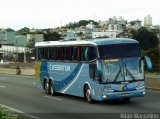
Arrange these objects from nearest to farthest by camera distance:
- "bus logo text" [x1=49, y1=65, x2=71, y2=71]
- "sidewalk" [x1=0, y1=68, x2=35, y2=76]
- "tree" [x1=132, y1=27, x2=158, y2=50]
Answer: "bus logo text" [x1=49, y1=65, x2=71, y2=71] < "sidewalk" [x1=0, y1=68, x2=35, y2=76] < "tree" [x1=132, y1=27, x2=158, y2=50]

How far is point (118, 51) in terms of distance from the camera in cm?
2019

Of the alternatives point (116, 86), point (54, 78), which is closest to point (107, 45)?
point (116, 86)

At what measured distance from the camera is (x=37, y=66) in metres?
28.6

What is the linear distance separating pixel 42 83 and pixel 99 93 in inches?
328

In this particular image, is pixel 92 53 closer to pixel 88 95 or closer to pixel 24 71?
pixel 88 95

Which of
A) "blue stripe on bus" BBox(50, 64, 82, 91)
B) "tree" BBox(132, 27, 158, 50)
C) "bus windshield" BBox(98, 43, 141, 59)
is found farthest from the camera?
"tree" BBox(132, 27, 158, 50)

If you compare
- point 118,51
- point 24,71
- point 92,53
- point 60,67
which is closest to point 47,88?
point 60,67

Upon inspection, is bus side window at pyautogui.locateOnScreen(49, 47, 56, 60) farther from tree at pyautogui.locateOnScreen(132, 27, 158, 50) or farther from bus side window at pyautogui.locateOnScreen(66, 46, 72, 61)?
tree at pyautogui.locateOnScreen(132, 27, 158, 50)

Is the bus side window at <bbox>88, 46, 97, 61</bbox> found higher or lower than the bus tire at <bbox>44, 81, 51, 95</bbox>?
higher

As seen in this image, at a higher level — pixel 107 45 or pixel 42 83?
pixel 107 45

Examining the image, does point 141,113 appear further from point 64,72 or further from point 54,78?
point 54,78

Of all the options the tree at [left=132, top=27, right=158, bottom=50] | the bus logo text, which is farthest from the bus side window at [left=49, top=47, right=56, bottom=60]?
the tree at [left=132, top=27, right=158, bottom=50]

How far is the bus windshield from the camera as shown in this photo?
65.7 ft

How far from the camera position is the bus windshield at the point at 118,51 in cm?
2003
